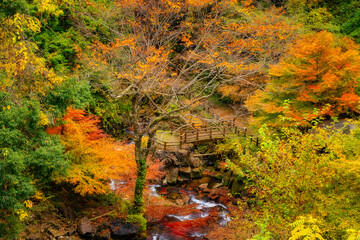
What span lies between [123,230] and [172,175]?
703cm

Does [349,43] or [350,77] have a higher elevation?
[349,43]

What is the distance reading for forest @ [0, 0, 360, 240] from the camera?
19.6 ft

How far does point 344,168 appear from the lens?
5859 mm

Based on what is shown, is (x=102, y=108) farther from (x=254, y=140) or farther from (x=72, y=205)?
(x=254, y=140)

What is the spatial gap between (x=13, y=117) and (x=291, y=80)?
11.7 meters

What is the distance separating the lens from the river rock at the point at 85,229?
32.7 ft

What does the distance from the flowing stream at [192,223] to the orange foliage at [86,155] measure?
11.3 feet

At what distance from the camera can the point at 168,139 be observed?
64.4ft

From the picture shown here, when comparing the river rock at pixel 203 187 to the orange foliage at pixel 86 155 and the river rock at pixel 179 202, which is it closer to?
the river rock at pixel 179 202

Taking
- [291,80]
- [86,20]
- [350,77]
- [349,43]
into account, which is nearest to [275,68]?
[291,80]

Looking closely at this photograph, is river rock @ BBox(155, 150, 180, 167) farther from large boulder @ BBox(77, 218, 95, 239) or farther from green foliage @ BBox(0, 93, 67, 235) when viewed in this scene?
green foliage @ BBox(0, 93, 67, 235)

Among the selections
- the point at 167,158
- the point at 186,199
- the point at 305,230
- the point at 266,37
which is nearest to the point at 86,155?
the point at 186,199

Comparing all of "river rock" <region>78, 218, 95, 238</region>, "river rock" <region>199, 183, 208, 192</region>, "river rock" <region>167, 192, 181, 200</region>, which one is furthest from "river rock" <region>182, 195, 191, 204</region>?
"river rock" <region>78, 218, 95, 238</region>

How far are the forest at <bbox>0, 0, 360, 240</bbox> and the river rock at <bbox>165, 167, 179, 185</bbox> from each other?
86mm
